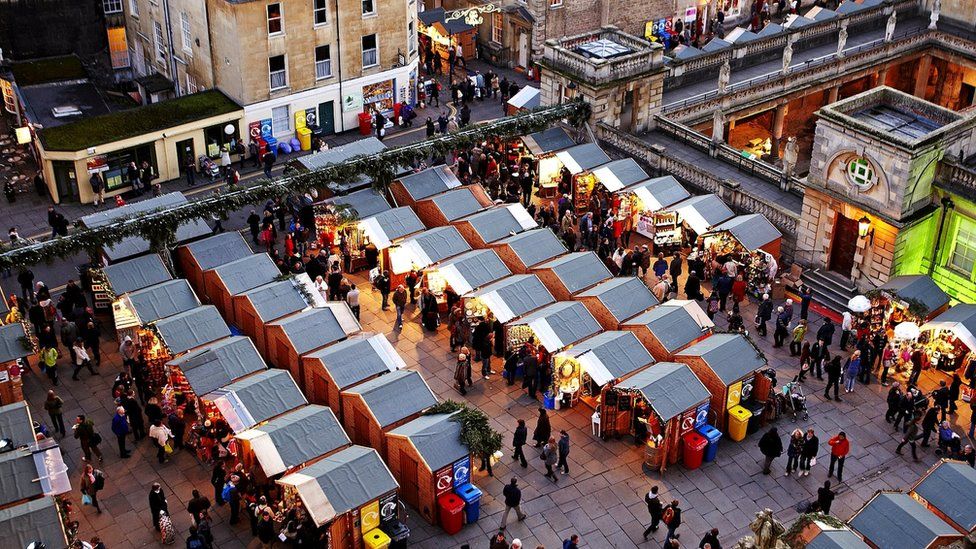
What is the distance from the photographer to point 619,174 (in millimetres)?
47000

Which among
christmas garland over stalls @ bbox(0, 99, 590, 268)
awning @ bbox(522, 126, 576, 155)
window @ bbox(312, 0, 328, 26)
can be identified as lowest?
awning @ bbox(522, 126, 576, 155)

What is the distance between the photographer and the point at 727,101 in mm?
53312

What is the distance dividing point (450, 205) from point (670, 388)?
13.9 m

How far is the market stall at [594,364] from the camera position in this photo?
35000 millimetres

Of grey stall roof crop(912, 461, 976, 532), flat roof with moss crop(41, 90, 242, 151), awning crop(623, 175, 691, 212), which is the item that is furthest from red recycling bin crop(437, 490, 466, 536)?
flat roof with moss crop(41, 90, 242, 151)

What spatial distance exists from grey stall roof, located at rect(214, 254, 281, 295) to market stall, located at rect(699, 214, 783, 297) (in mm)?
16161

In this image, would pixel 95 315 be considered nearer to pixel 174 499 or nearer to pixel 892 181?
pixel 174 499

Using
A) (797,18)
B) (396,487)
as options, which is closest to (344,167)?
(396,487)

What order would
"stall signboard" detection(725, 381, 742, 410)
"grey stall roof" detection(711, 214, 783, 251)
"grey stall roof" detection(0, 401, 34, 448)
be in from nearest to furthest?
"grey stall roof" detection(0, 401, 34, 448)
"stall signboard" detection(725, 381, 742, 410)
"grey stall roof" detection(711, 214, 783, 251)

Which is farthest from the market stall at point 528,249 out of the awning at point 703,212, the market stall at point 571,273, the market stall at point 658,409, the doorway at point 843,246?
the doorway at point 843,246

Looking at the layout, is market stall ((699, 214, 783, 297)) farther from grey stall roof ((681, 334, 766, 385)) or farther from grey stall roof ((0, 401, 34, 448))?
grey stall roof ((0, 401, 34, 448))

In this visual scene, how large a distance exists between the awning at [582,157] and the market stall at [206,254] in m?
14.3

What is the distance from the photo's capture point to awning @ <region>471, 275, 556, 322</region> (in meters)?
38.2

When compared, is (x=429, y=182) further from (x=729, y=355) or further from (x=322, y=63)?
(x=729, y=355)
